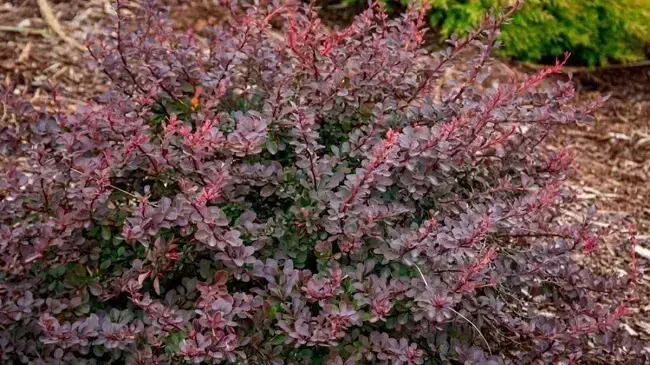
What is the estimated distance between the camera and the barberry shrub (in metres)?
1.97

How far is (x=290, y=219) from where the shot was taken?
218 cm

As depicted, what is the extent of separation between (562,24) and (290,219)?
3073 millimetres

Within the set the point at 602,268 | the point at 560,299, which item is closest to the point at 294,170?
the point at 560,299

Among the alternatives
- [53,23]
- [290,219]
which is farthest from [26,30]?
[290,219]

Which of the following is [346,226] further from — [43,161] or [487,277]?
[43,161]

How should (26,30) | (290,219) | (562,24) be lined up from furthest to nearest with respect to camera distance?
(562,24) < (26,30) < (290,219)

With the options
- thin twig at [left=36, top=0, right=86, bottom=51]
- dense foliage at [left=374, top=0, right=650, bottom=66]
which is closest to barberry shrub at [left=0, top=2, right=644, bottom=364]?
thin twig at [left=36, top=0, right=86, bottom=51]

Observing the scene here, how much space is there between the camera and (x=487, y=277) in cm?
212

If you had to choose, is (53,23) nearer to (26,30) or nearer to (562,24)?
(26,30)

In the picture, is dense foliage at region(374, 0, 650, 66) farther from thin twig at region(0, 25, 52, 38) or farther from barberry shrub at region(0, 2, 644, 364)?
barberry shrub at region(0, 2, 644, 364)

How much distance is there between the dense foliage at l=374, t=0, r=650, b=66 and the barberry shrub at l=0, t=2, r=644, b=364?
2179mm

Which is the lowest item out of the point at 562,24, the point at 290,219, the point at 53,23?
the point at 562,24

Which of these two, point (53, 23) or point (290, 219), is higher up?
point (290, 219)

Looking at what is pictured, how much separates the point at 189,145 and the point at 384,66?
725mm
